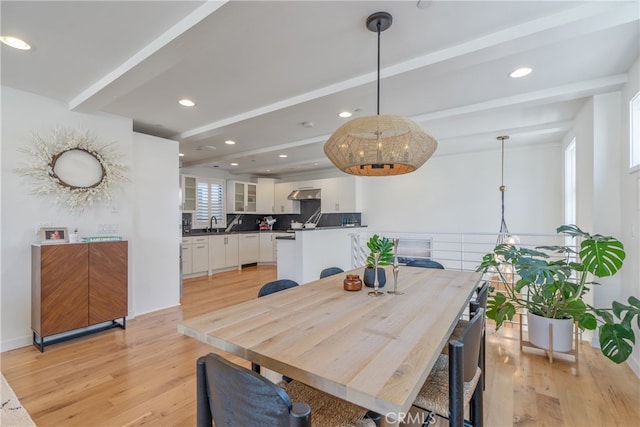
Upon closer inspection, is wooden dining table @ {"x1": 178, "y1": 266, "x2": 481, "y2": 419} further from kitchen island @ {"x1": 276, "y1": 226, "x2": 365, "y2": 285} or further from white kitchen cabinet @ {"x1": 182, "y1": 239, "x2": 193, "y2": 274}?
white kitchen cabinet @ {"x1": 182, "y1": 239, "x2": 193, "y2": 274}

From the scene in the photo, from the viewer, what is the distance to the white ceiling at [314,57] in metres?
1.76

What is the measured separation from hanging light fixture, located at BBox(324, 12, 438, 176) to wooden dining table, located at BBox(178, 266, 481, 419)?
0.90 m

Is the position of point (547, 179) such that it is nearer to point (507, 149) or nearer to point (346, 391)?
point (507, 149)

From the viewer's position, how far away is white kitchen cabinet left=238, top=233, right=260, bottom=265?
6.98 meters

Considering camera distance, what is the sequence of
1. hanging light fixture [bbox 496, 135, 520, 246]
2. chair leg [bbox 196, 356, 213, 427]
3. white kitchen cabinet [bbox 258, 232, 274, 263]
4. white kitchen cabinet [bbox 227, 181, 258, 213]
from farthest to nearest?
white kitchen cabinet [bbox 258, 232, 274, 263] < white kitchen cabinet [bbox 227, 181, 258, 213] < hanging light fixture [bbox 496, 135, 520, 246] < chair leg [bbox 196, 356, 213, 427]

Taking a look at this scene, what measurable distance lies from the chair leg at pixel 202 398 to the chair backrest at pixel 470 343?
961 mm

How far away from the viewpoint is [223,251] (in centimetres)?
657

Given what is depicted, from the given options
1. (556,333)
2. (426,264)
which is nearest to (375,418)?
(426,264)

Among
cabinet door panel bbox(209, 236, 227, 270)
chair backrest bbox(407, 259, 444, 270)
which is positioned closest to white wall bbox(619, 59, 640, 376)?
chair backrest bbox(407, 259, 444, 270)

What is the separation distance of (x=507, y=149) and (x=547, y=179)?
32.1 inches

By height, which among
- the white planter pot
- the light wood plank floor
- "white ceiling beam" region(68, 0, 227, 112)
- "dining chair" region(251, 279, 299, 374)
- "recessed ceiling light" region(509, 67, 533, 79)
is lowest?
the light wood plank floor

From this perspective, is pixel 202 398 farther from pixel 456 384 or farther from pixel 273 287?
pixel 273 287

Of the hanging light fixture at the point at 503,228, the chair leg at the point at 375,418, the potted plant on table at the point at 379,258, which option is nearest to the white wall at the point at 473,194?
the hanging light fixture at the point at 503,228

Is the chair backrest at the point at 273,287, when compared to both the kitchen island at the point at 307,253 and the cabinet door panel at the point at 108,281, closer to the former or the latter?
the kitchen island at the point at 307,253
